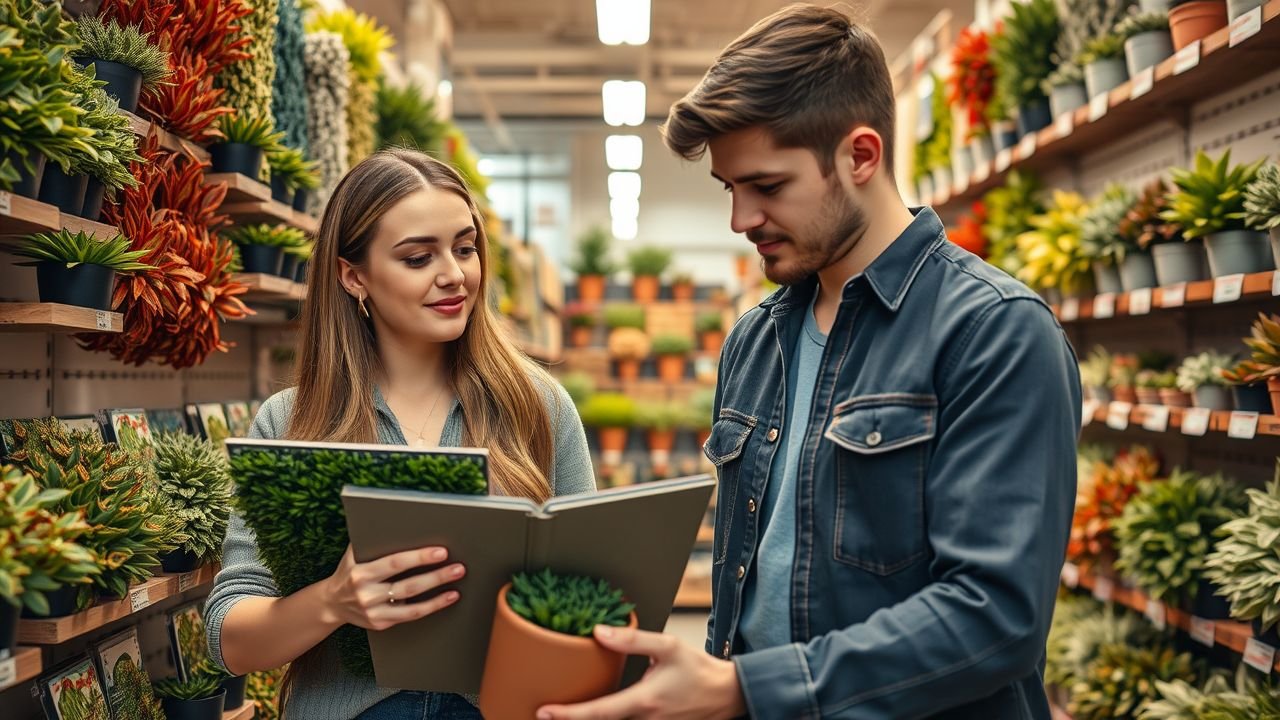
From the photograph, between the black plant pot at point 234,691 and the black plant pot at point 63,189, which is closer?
the black plant pot at point 63,189

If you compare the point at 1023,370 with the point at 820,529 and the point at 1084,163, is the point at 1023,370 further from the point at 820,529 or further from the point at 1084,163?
the point at 1084,163

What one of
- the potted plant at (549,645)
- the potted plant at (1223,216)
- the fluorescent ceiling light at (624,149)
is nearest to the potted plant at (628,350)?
the fluorescent ceiling light at (624,149)

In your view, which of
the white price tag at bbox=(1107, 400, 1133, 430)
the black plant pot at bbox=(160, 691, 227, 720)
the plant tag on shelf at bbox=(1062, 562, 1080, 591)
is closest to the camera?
the black plant pot at bbox=(160, 691, 227, 720)

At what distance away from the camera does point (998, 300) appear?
1.17 meters

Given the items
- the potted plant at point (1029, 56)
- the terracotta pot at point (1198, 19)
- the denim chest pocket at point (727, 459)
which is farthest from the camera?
the potted plant at point (1029, 56)

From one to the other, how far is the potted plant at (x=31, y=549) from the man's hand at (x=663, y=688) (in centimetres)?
68

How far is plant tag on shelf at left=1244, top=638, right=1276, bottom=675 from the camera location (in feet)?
7.17

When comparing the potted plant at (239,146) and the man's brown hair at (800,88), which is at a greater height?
the potted plant at (239,146)

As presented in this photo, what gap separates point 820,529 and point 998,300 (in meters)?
0.36

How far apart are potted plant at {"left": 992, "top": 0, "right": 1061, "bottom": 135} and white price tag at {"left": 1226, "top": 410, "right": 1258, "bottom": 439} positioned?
1725 mm

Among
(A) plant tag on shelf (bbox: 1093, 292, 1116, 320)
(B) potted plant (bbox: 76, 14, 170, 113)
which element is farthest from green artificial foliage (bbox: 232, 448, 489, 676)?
(A) plant tag on shelf (bbox: 1093, 292, 1116, 320)

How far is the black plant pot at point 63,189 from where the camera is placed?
156 cm

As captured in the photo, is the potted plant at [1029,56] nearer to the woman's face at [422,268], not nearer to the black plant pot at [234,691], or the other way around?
the woman's face at [422,268]

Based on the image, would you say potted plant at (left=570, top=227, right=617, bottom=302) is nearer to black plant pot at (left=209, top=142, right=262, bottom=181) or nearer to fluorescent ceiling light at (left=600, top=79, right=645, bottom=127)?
fluorescent ceiling light at (left=600, top=79, right=645, bottom=127)
